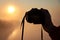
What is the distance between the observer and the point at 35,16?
2.43ft

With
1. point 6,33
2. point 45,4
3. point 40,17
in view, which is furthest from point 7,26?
point 40,17

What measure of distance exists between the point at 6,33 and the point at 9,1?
0.86 ft

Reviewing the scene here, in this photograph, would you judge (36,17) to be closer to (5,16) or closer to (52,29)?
(52,29)

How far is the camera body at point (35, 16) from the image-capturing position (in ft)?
2.42

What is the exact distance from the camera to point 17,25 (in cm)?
114

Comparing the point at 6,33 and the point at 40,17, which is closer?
the point at 40,17

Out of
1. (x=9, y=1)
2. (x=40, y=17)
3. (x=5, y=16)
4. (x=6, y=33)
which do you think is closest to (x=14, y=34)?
(x=6, y=33)

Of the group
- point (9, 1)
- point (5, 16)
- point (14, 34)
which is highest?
point (9, 1)

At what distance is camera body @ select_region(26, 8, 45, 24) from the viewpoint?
0.74 metres

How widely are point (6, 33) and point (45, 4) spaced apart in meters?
0.39

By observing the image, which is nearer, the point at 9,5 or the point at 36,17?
the point at 36,17

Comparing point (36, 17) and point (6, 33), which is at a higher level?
point (36, 17)

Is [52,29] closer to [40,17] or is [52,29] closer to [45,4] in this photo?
[40,17]

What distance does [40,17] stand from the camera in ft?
2.46
